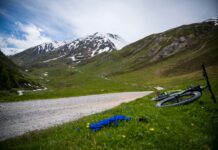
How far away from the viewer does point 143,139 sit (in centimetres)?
884

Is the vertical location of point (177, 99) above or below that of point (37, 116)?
below

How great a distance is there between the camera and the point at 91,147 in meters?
8.41

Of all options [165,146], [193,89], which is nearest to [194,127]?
[165,146]

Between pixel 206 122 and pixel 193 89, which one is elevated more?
pixel 193 89

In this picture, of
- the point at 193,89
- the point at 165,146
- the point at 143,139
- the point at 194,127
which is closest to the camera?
the point at 165,146

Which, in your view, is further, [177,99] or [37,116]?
[37,116]

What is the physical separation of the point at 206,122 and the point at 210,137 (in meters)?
2.50

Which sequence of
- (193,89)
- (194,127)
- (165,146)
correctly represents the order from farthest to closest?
1. (193,89)
2. (194,127)
3. (165,146)

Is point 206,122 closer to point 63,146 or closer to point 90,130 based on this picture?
point 90,130

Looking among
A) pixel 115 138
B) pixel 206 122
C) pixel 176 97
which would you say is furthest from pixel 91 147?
pixel 176 97

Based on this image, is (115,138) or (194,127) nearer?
(115,138)

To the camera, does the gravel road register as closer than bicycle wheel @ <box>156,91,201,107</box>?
No

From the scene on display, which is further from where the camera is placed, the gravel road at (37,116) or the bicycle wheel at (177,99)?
the gravel road at (37,116)

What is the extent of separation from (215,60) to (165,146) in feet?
409
